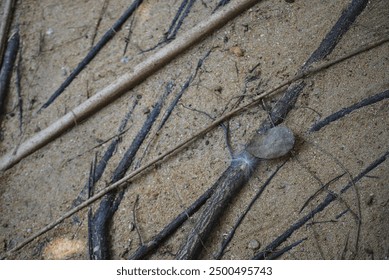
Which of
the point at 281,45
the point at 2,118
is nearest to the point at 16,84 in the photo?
the point at 2,118

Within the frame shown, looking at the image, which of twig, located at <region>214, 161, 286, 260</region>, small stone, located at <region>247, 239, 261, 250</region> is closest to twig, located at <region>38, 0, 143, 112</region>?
twig, located at <region>214, 161, 286, 260</region>

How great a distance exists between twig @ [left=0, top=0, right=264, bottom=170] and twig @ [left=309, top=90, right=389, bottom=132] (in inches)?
35.4

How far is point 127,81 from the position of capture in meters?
2.30

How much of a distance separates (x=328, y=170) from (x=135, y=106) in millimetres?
1173

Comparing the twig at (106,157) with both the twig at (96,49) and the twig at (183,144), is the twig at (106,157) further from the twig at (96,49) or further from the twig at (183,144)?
the twig at (96,49)

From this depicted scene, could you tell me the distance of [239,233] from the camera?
1.85 meters

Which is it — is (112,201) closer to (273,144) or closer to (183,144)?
(183,144)

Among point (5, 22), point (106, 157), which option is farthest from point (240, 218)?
point (5, 22)

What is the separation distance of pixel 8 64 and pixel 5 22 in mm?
351

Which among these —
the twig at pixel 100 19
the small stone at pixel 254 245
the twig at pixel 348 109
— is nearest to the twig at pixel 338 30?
the twig at pixel 348 109

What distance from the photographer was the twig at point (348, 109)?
1.93 metres

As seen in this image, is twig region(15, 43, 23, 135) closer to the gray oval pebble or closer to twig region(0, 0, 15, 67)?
twig region(0, 0, 15, 67)

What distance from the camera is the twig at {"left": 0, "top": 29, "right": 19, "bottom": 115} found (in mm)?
2493
